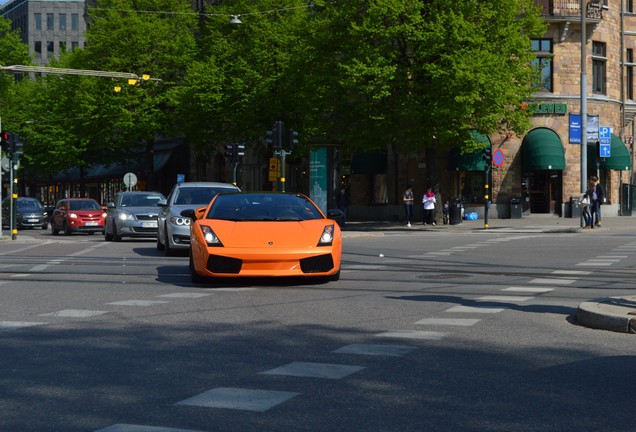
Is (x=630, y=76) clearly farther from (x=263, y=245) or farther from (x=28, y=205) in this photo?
(x=263, y=245)

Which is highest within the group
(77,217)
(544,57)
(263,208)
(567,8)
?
(567,8)

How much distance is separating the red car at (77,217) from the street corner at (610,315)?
32340 mm

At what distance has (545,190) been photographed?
46188 mm

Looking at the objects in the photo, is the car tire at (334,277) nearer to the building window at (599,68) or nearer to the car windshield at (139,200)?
the car windshield at (139,200)

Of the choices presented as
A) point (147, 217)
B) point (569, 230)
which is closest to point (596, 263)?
point (147, 217)

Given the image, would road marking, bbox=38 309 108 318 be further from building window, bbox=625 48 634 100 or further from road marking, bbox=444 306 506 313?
building window, bbox=625 48 634 100

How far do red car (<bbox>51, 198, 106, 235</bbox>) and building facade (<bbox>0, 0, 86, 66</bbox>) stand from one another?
80270 mm

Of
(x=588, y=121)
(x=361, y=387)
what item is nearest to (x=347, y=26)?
(x=588, y=121)

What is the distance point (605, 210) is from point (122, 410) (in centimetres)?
4350

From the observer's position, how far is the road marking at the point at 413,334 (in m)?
8.84

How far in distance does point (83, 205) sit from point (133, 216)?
13.8 m

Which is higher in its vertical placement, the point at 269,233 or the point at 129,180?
the point at 129,180

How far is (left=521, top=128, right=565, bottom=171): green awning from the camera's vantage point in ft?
147

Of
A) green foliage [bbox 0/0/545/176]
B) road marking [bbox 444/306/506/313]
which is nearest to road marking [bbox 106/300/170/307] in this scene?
road marking [bbox 444/306/506/313]
